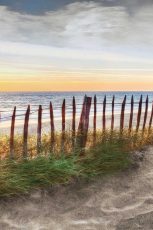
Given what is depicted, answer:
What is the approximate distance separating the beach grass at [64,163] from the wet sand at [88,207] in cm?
20

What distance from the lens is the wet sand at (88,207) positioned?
6.64 m

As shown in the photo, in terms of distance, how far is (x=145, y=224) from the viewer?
21.5 feet

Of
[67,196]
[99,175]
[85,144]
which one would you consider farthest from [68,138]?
[67,196]

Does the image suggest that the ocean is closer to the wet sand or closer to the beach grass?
the beach grass

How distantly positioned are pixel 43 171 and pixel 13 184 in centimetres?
72

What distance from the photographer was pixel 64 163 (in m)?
8.42

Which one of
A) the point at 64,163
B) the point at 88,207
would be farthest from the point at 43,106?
the point at 88,207

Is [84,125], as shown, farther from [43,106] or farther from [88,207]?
[43,106]

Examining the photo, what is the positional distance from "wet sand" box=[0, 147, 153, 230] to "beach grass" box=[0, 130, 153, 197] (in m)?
0.20

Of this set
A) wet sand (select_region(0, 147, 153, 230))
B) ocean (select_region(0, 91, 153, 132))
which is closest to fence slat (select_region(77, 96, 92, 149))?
ocean (select_region(0, 91, 153, 132))

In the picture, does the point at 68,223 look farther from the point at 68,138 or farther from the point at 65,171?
the point at 68,138

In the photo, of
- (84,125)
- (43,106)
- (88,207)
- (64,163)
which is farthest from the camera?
(43,106)

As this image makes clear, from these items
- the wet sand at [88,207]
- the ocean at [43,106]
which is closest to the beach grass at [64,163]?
the wet sand at [88,207]

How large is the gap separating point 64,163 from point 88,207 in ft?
4.20
